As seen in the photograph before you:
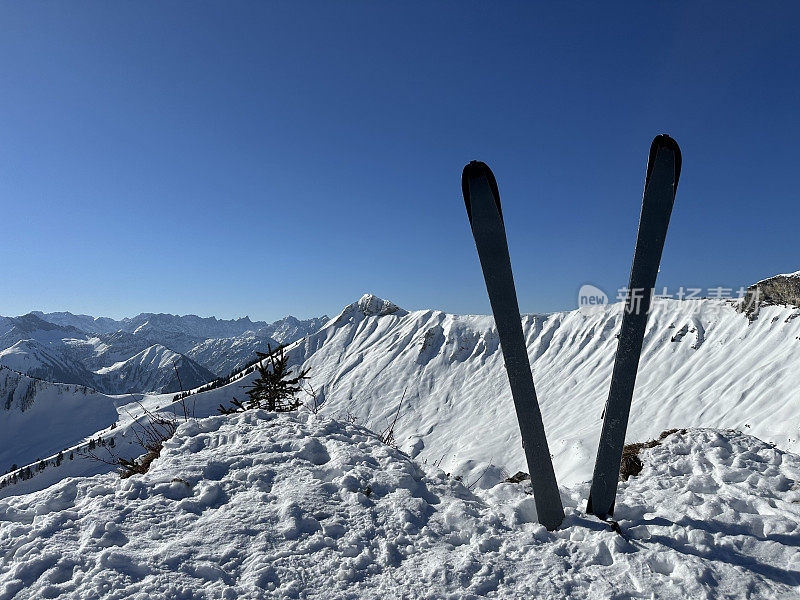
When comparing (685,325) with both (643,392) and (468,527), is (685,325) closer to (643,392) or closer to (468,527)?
(643,392)

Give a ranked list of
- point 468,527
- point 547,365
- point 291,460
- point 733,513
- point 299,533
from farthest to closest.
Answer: point 547,365 < point 291,460 < point 733,513 < point 468,527 < point 299,533

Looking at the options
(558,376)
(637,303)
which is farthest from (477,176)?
(558,376)

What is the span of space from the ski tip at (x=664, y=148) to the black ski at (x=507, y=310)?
89.5 inches

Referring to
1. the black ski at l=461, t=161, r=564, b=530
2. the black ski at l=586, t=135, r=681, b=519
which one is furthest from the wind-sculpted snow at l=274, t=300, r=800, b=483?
the black ski at l=461, t=161, r=564, b=530

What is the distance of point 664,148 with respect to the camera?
224 inches

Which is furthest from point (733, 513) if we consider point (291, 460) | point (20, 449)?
point (20, 449)

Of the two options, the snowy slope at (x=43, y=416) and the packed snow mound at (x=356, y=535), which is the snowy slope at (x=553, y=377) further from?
the snowy slope at (x=43, y=416)

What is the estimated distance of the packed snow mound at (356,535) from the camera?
13.2ft

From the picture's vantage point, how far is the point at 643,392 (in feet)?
209

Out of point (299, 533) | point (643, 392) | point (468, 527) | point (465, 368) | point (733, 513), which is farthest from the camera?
point (465, 368)

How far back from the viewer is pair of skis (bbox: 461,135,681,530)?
564cm

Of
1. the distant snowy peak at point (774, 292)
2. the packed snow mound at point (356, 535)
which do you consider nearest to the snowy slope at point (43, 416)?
the packed snow mound at point (356, 535)

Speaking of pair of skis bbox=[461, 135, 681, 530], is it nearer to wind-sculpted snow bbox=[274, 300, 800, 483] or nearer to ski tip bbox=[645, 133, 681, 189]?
ski tip bbox=[645, 133, 681, 189]

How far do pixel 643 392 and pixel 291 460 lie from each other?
70.9 m
